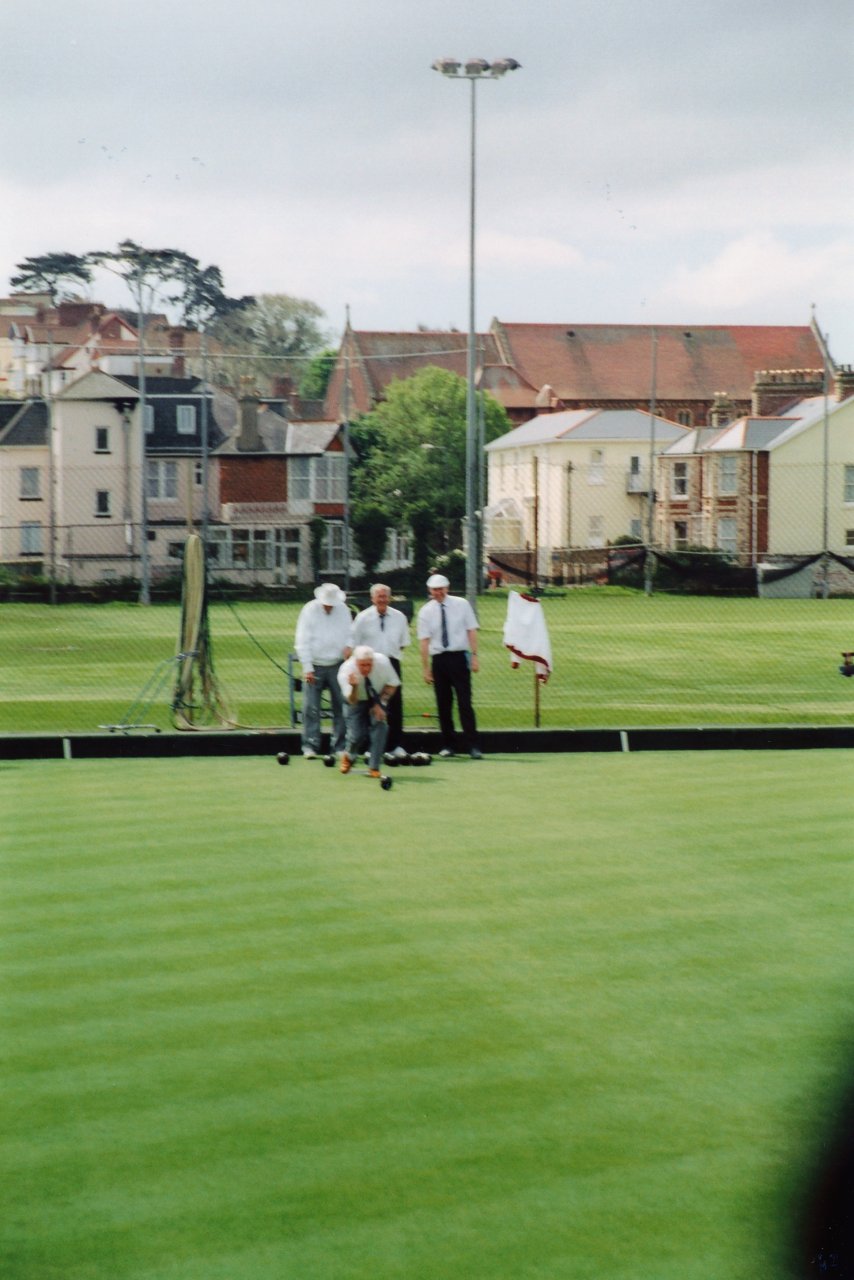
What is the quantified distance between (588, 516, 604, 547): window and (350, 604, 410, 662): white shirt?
46.1 meters

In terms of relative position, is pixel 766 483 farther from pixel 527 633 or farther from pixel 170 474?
pixel 527 633

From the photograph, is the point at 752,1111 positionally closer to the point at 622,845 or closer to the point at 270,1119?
the point at 270,1119

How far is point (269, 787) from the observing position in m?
12.8

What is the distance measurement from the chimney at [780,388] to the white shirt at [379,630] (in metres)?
53.4

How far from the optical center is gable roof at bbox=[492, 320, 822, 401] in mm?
86000

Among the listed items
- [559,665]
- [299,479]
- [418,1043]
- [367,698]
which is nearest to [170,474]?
[299,479]

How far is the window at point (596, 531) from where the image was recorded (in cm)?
6075

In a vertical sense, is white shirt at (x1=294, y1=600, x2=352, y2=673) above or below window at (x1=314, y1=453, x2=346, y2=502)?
below

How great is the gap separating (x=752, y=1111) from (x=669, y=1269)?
3.96 feet

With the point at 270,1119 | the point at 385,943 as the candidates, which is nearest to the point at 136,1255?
the point at 270,1119

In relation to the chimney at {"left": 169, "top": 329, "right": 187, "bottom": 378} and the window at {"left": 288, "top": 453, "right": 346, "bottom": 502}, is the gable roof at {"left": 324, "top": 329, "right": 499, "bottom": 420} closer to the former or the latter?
the chimney at {"left": 169, "top": 329, "right": 187, "bottom": 378}

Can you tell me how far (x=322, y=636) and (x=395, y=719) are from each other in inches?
37.4

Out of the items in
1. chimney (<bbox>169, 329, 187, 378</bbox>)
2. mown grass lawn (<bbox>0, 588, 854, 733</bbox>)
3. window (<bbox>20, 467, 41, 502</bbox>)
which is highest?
chimney (<bbox>169, 329, 187, 378</bbox>)

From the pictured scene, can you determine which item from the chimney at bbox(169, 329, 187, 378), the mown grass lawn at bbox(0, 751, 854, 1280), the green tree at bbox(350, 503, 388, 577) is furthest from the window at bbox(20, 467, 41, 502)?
the mown grass lawn at bbox(0, 751, 854, 1280)
